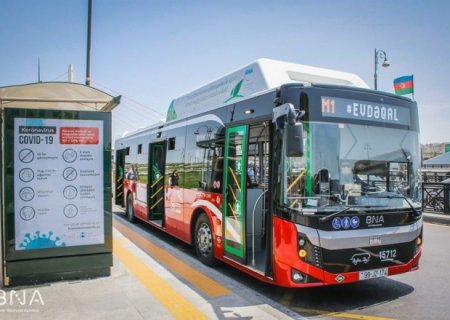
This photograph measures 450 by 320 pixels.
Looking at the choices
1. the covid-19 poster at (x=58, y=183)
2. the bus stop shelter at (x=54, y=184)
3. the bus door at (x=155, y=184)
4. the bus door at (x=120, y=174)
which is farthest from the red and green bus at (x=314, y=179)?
the bus door at (x=120, y=174)

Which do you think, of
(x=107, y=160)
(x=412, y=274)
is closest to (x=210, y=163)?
(x=107, y=160)

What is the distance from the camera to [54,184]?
18.8 feet

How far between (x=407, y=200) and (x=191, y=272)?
3683 mm

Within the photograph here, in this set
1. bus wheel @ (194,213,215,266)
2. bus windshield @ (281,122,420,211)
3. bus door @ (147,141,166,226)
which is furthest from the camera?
bus door @ (147,141,166,226)

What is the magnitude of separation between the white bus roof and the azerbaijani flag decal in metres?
4.93

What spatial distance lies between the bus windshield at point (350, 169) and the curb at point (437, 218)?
27.5 ft

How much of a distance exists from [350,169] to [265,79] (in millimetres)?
2095

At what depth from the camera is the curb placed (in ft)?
41.1

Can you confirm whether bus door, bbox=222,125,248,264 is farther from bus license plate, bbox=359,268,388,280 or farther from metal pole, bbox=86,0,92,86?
metal pole, bbox=86,0,92,86

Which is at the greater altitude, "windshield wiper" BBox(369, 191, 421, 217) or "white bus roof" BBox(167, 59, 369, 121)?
"white bus roof" BBox(167, 59, 369, 121)

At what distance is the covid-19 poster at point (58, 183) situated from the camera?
5.55 metres

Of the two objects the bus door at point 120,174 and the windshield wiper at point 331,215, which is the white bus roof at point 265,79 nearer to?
the windshield wiper at point 331,215

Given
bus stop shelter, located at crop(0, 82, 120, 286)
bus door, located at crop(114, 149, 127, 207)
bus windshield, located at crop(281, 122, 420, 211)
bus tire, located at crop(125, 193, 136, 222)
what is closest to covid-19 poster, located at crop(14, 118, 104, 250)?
bus stop shelter, located at crop(0, 82, 120, 286)

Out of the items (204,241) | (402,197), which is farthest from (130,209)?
(402,197)
